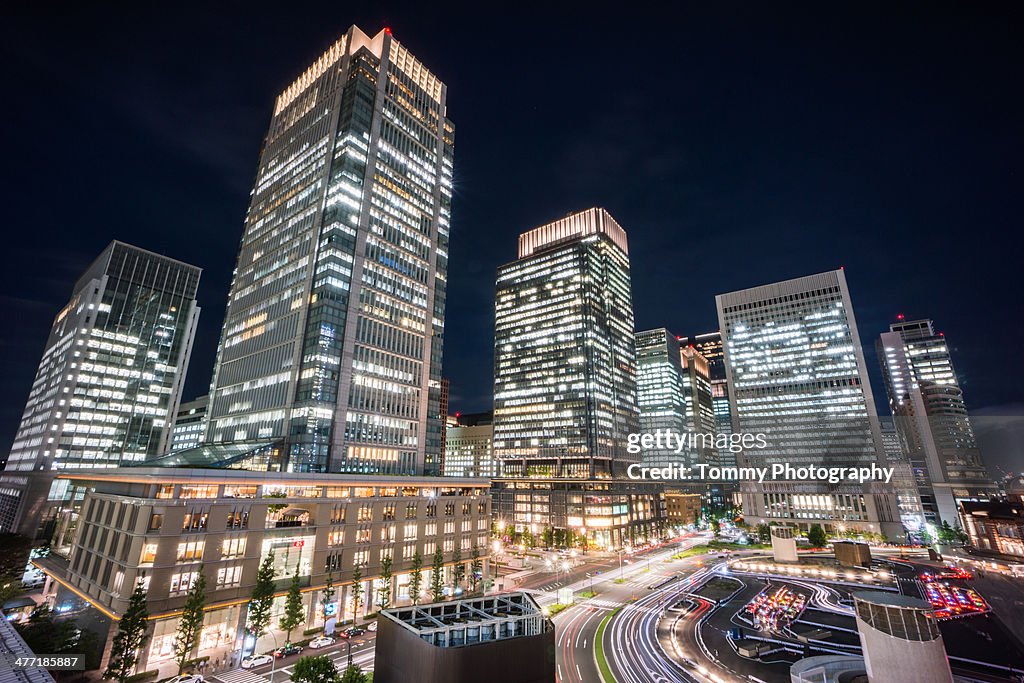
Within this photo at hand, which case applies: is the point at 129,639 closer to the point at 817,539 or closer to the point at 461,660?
the point at 461,660

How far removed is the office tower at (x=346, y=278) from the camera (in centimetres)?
9869

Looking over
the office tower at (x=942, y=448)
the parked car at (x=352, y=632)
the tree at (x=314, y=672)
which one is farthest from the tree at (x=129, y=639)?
the office tower at (x=942, y=448)

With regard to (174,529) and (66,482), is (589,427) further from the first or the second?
(66,482)

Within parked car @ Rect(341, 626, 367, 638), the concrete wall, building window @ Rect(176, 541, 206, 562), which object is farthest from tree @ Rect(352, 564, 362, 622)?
the concrete wall

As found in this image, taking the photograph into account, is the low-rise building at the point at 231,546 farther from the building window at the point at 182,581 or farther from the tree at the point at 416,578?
the tree at the point at 416,578

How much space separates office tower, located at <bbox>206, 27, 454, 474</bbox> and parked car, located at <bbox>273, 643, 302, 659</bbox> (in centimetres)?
3776

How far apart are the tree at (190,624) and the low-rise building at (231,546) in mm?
2216

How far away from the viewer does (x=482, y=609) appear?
40.1 m

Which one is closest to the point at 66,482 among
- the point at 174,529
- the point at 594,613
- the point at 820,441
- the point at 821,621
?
the point at 174,529

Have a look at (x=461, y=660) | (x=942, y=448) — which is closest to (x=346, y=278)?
(x=461, y=660)

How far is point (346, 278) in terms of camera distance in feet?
342

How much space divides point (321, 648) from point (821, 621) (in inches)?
2885

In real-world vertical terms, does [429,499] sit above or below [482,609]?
above

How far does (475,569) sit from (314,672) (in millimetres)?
57098
